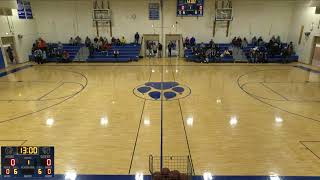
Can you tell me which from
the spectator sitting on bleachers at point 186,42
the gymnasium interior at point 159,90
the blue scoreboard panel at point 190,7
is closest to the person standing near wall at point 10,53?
the gymnasium interior at point 159,90

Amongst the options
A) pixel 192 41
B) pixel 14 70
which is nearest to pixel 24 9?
pixel 14 70

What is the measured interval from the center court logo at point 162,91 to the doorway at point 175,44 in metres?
10.0

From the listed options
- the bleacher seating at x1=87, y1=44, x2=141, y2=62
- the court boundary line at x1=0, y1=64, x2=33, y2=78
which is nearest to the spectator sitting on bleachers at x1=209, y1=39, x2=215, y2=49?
the bleacher seating at x1=87, y1=44, x2=141, y2=62

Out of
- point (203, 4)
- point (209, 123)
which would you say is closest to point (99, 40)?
point (203, 4)

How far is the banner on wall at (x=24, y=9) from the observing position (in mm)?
20203

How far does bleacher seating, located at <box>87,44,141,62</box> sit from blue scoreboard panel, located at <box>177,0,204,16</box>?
520cm

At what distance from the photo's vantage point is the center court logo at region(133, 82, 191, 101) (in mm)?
11742

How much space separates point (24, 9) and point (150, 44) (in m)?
11.5

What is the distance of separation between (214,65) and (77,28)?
13.3 meters

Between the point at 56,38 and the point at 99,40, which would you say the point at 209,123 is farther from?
the point at 56,38

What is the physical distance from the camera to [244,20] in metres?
22.6
